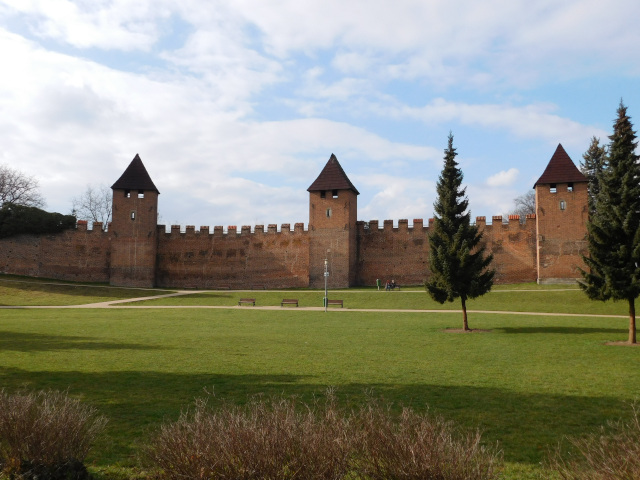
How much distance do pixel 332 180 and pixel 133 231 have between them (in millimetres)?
17677

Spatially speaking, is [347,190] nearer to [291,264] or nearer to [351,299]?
[291,264]

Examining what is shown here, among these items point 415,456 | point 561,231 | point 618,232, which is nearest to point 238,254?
point 561,231

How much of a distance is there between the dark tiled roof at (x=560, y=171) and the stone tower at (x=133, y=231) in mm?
31728

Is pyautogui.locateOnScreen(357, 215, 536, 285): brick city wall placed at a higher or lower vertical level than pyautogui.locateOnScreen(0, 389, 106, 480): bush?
higher

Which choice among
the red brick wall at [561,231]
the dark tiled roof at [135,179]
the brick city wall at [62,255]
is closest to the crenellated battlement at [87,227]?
the brick city wall at [62,255]

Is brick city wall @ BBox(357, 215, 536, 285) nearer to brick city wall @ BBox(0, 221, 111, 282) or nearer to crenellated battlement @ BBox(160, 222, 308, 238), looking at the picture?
crenellated battlement @ BBox(160, 222, 308, 238)

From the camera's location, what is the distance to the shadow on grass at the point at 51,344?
43.9 feet

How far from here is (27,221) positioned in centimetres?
4334

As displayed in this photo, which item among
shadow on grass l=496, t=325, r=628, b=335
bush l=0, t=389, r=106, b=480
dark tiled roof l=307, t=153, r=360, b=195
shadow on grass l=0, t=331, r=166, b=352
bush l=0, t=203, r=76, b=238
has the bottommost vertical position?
shadow on grass l=496, t=325, r=628, b=335

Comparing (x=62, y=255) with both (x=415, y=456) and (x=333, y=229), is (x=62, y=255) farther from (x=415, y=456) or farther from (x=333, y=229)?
(x=415, y=456)

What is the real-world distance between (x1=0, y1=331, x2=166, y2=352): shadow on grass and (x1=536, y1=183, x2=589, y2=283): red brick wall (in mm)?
31318

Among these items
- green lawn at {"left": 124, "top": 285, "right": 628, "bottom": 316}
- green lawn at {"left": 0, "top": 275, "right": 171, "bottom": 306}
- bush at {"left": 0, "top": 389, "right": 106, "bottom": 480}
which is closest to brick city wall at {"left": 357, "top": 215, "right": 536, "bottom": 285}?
green lawn at {"left": 124, "top": 285, "right": 628, "bottom": 316}

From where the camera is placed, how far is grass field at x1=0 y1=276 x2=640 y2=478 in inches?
299

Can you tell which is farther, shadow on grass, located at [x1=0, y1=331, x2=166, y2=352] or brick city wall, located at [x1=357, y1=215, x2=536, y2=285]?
brick city wall, located at [x1=357, y1=215, x2=536, y2=285]
